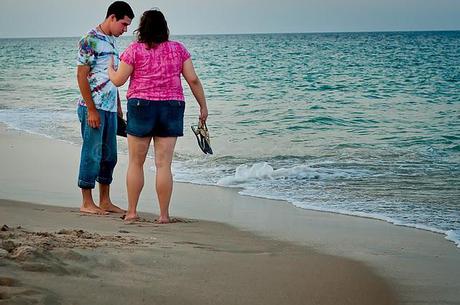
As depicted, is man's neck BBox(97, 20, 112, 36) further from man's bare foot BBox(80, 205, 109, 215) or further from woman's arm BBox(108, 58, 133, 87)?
man's bare foot BBox(80, 205, 109, 215)

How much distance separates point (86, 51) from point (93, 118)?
1.71ft

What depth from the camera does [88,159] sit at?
21.4 feet

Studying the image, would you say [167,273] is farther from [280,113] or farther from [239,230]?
[280,113]

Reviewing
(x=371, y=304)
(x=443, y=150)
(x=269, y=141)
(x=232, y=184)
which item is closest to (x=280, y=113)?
(x=269, y=141)

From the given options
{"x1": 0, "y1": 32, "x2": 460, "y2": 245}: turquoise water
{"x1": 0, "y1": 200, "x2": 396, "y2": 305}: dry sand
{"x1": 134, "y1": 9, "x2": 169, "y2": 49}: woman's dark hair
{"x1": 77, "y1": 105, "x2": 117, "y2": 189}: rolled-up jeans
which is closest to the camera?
{"x1": 0, "y1": 200, "x2": 396, "y2": 305}: dry sand

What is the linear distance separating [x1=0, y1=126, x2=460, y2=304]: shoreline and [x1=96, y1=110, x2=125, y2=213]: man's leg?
0.49 m

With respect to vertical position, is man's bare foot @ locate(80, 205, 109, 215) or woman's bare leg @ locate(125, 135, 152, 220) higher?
woman's bare leg @ locate(125, 135, 152, 220)

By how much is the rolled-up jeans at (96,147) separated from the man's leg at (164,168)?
22.1 inches

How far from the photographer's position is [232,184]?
8.70 meters

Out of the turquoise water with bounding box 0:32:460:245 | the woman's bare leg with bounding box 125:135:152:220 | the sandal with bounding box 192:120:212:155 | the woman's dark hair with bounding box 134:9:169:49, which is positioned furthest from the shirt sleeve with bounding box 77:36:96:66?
the turquoise water with bounding box 0:32:460:245

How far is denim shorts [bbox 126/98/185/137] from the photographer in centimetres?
594

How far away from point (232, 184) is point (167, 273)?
4.61 metres

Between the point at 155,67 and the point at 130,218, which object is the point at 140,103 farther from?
the point at 130,218

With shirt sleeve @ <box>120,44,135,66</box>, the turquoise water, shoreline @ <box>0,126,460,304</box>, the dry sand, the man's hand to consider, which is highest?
shirt sleeve @ <box>120,44,135,66</box>
